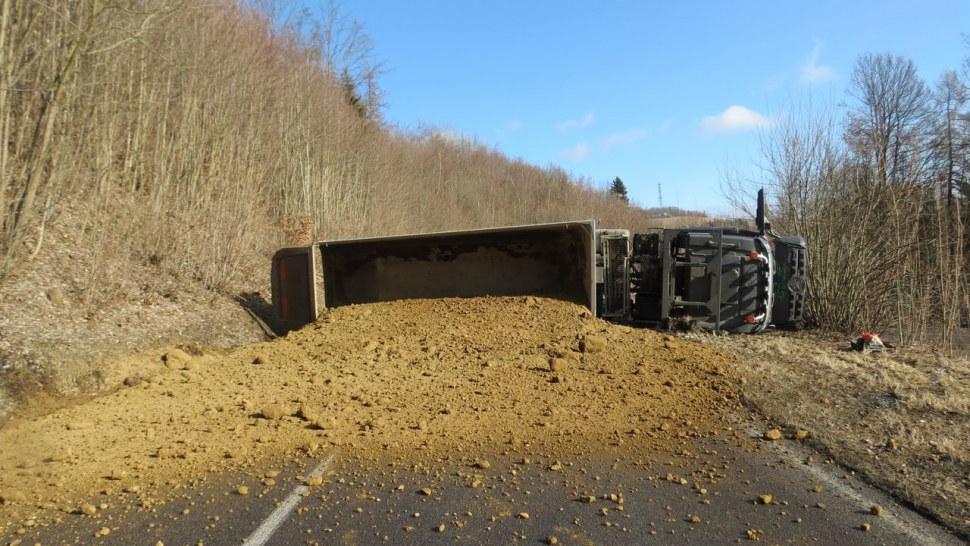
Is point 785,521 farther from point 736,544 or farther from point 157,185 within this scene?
point 157,185

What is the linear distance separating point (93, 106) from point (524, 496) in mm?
9168

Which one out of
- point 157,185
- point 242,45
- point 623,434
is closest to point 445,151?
point 242,45

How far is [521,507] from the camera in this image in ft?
12.1

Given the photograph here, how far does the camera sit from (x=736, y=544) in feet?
10.5

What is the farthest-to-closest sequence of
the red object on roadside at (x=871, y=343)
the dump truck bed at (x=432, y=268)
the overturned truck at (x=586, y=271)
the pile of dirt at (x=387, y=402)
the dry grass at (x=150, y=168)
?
the dump truck bed at (x=432, y=268) → the overturned truck at (x=586, y=271) → the red object on roadside at (x=871, y=343) → the dry grass at (x=150, y=168) → the pile of dirt at (x=387, y=402)

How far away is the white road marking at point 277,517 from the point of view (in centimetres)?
331

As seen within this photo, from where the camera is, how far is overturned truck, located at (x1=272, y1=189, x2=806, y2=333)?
898 cm

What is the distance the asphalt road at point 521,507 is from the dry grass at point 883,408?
1.04ft

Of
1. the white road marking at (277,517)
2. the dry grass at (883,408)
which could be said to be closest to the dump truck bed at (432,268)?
the dry grass at (883,408)

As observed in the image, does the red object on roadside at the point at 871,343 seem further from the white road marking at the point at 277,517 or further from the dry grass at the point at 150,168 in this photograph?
the dry grass at the point at 150,168

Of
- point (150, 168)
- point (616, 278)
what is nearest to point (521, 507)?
point (616, 278)

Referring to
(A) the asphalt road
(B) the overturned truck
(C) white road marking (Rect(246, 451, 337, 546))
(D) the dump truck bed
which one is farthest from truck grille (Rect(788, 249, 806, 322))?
(C) white road marking (Rect(246, 451, 337, 546))

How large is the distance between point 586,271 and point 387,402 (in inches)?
176

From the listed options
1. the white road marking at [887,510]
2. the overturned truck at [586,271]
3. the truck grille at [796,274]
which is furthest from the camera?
the truck grille at [796,274]
